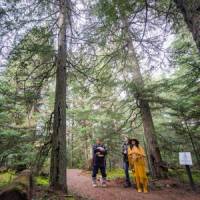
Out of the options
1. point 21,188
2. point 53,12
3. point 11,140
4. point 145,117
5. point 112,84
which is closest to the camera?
point 21,188

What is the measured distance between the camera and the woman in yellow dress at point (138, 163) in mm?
6629

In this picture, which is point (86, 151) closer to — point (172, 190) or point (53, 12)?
point (172, 190)

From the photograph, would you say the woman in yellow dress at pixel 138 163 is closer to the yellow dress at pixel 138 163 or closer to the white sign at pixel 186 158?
the yellow dress at pixel 138 163

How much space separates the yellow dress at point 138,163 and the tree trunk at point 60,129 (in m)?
2.49

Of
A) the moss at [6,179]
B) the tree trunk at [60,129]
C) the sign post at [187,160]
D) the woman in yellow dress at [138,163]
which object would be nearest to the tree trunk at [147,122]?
the sign post at [187,160]

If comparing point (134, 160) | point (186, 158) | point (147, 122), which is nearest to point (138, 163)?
point (134, 160)

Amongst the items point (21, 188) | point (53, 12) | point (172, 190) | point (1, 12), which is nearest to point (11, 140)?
point (21, 188)

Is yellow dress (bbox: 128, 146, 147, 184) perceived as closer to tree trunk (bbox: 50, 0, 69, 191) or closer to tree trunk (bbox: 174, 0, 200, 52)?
tree trunk (bbox: 50, 0, 69, 191)

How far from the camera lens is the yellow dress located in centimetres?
664

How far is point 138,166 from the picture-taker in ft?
22.3

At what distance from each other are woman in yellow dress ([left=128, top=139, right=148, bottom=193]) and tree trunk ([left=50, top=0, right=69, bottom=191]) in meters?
2.49

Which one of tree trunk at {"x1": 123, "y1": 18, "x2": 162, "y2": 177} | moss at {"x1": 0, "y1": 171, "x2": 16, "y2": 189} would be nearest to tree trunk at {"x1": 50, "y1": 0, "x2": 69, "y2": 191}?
moss at {"x1": 0, "y1": 171, "x2": 16, "y2": 189}

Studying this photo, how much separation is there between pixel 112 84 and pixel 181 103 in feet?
9.83

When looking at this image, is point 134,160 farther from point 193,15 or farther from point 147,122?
point 193,15
